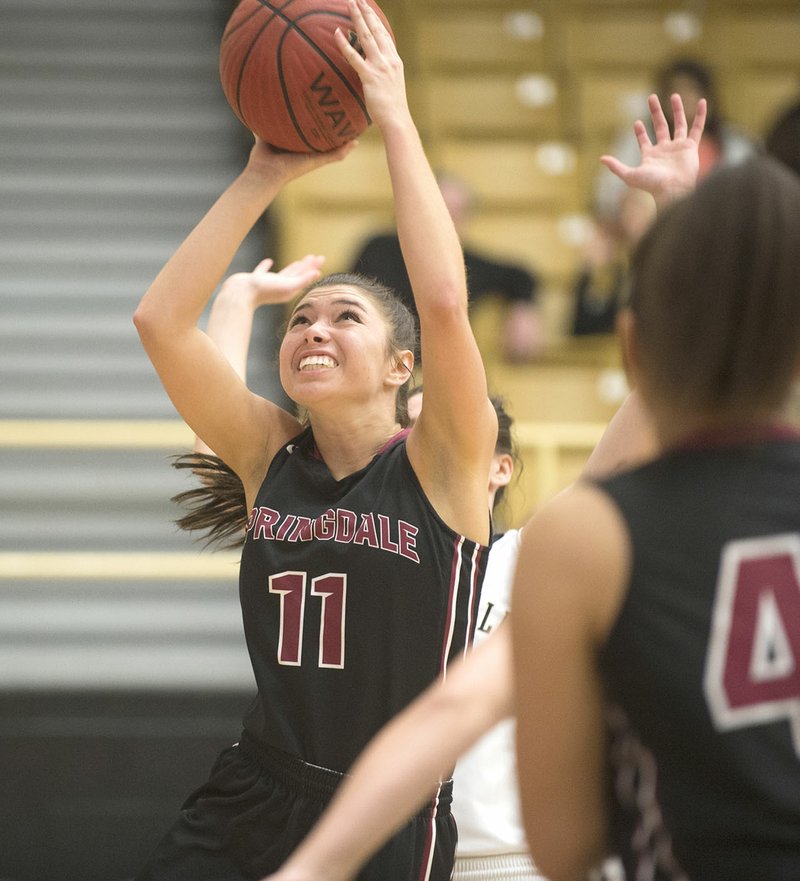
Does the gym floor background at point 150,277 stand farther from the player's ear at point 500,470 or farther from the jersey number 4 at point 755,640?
the jersey number 4 at point 755,640

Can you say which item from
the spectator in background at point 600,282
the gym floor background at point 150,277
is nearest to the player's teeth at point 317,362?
the gym floor background at point 150,277

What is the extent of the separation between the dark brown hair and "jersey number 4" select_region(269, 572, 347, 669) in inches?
41.7

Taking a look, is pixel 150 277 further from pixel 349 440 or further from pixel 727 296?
pixel 727 296

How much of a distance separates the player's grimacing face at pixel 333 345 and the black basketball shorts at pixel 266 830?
64cm

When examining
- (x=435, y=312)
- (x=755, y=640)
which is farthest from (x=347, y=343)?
(x=755, y=640)

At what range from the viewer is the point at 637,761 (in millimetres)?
1353

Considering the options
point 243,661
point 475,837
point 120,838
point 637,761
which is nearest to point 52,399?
point 243,661

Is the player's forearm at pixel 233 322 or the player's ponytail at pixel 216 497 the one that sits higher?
the player's forearm at pixel 233 322

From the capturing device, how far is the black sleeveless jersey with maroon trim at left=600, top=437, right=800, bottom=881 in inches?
50.9

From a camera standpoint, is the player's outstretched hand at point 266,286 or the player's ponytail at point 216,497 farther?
the player's outstretched hand at point 266,286

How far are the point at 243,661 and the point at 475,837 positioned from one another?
2727 mm

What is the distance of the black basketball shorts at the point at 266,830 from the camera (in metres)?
2.27

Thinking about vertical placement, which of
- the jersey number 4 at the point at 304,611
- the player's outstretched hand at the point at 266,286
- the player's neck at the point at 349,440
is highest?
the player's outstretched hand at the point at 266,286

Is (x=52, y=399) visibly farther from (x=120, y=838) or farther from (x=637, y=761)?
(x=637, y=761)
